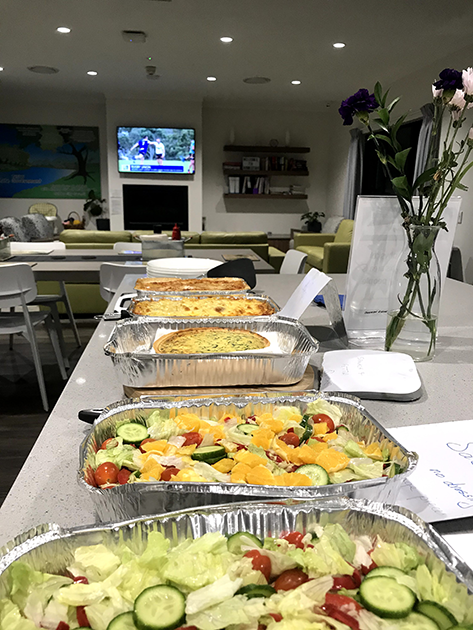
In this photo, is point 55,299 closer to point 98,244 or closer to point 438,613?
point 98,244

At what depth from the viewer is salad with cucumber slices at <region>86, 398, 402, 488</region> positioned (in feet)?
1.88

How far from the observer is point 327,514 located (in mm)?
493

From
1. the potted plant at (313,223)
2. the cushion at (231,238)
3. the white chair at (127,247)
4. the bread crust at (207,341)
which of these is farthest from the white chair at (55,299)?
the potted plant at (313,223)

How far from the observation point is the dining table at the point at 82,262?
3.08 metres

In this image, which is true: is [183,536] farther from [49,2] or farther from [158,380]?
[49,2]

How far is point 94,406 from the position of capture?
3.06ft

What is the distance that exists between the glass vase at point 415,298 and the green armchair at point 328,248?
3.77 metres

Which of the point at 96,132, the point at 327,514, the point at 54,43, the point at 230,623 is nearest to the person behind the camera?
the point at 230,623

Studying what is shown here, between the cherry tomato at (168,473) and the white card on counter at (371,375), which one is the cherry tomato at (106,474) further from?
the white card on counter at (371,375)

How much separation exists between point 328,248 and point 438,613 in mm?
5348

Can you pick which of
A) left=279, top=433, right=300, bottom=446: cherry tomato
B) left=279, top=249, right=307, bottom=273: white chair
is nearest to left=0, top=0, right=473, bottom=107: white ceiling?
left=279, top=249, right=307, bottom=273: white chair

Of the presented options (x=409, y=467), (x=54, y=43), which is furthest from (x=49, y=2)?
(x=409, y=467)

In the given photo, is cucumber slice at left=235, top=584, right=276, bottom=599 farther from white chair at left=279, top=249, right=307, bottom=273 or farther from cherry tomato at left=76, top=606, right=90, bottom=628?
white chair at left=279, top=249, right=307, bottom=273

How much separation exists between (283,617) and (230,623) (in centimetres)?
4
